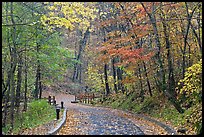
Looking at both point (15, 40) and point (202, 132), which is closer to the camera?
point (202, 132)

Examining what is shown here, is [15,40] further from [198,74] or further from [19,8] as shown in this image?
[198,74]

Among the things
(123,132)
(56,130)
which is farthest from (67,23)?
(123,132)

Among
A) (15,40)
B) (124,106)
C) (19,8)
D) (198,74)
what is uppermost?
(19,8)

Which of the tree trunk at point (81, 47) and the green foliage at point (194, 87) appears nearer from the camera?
the green foliage at point (194, 87)

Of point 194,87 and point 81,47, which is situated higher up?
point 81,47

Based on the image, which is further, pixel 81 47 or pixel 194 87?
pixel 81 47

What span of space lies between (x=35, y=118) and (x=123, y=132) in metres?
7.35

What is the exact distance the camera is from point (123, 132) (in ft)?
37.8

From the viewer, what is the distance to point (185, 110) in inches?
554

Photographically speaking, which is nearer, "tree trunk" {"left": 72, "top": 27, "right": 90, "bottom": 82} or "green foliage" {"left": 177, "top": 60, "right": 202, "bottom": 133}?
"green foliage" {"left": 177, "top": 60, "right": 202, "bottom": 133}

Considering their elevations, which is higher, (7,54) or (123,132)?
(7,54)

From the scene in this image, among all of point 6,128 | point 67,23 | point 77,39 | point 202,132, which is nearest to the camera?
point 202,132

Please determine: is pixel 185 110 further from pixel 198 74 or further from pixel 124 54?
pixel 124 54

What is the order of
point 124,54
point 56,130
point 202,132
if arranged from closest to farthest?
point 202,132 < point 56,130 < point 124,54
